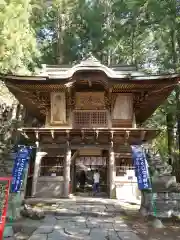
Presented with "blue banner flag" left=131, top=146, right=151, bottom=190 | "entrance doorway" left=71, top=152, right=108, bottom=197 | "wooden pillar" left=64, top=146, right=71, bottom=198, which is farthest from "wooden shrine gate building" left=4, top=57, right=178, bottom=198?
"blue banner flag" left=131, top=146, right=151, bottom=190

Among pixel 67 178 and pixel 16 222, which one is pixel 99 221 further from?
pixel 67 178

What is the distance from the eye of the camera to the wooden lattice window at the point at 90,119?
12.5m

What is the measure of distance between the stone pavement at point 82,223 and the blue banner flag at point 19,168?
1.26 metres

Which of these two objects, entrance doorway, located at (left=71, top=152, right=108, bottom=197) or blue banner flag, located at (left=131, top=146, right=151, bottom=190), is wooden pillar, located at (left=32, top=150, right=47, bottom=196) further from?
blue banner flag, located at (left=131, top=146, right=151, bottom=190)

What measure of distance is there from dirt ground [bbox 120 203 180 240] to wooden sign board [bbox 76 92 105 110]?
5.27 metres

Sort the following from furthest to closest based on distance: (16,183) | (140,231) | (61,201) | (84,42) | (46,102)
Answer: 1. (84,42)
2. (46,102)
3. (61,201)
4. (16,183)
5. (140,231)

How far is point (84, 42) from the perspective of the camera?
86.1ft

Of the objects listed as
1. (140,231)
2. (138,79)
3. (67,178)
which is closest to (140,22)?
(138,79)

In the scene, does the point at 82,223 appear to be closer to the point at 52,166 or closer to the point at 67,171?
the point at 67,171

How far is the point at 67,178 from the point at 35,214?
10.8 ft

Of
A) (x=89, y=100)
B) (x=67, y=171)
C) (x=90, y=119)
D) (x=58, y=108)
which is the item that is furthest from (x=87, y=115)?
(x=67, y=171)

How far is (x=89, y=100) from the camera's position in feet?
41.8

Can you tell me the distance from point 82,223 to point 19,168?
2.95 meters

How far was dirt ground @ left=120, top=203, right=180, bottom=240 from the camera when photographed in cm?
A: 702
